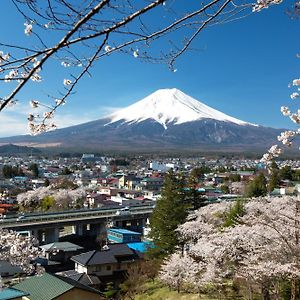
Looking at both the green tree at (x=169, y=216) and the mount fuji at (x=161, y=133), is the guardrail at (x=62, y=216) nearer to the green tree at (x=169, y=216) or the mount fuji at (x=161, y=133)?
the green tree at (x=169, y=216)

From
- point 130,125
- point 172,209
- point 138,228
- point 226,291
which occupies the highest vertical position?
point 130,125

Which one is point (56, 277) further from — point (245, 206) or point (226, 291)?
point (245, 206)

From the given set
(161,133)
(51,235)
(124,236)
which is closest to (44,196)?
(51,235)

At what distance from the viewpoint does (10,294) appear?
28.3ft

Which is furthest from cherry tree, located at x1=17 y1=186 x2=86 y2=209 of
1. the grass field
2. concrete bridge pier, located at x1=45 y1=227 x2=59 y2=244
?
the grass field

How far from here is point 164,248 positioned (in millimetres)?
13352

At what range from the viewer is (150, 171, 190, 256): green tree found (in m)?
13.4

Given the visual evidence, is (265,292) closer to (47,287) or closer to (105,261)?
(47,287)

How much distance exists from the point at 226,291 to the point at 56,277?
397 centimetres

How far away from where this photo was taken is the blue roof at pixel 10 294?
834 cm

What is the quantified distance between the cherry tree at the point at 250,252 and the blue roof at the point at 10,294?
12.9ft

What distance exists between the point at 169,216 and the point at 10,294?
6.47 meters

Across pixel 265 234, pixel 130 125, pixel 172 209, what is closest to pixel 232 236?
pixel 265 234

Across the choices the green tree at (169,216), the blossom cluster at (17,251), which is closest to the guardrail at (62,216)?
the green tree at (169,216)
